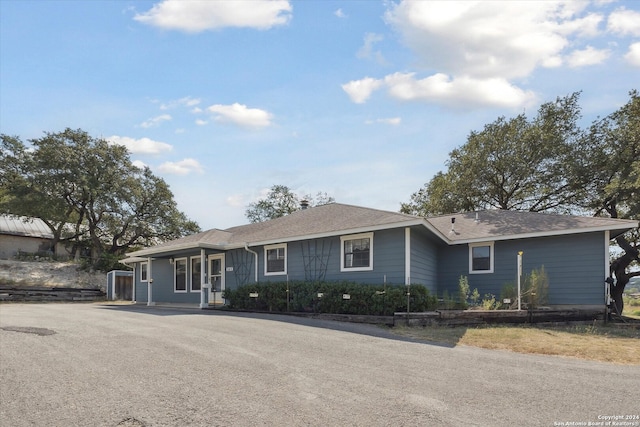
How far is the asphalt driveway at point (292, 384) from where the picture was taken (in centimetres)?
433

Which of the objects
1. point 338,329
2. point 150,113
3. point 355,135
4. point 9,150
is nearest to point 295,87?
point 355,135

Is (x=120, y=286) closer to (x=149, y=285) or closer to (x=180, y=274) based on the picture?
(x=149, y=285)

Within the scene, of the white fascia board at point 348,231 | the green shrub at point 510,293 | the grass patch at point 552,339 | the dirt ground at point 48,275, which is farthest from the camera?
the dirt ground at point 48,275

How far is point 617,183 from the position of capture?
2022cm

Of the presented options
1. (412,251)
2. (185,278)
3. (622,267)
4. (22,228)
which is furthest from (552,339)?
(22,228)

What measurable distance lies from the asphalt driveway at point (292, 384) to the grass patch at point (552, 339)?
0.70m

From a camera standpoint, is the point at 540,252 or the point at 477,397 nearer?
the point at 477,397

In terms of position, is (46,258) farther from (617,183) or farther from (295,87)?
(617,183)

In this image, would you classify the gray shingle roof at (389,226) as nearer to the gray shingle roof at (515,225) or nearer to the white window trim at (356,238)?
the gray shingle roof at (515,225)

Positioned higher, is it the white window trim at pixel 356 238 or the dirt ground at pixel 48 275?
the white window trim at pixel 356 238

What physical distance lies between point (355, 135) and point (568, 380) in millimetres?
11743

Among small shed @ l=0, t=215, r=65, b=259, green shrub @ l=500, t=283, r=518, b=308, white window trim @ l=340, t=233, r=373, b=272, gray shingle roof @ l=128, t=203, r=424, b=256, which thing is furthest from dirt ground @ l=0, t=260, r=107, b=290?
green shrub @ l=500, t=283, r=518, b=308

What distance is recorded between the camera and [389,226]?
503 inches

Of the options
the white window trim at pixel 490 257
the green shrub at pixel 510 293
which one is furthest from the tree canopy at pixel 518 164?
the green shrub at pixel 510 293
